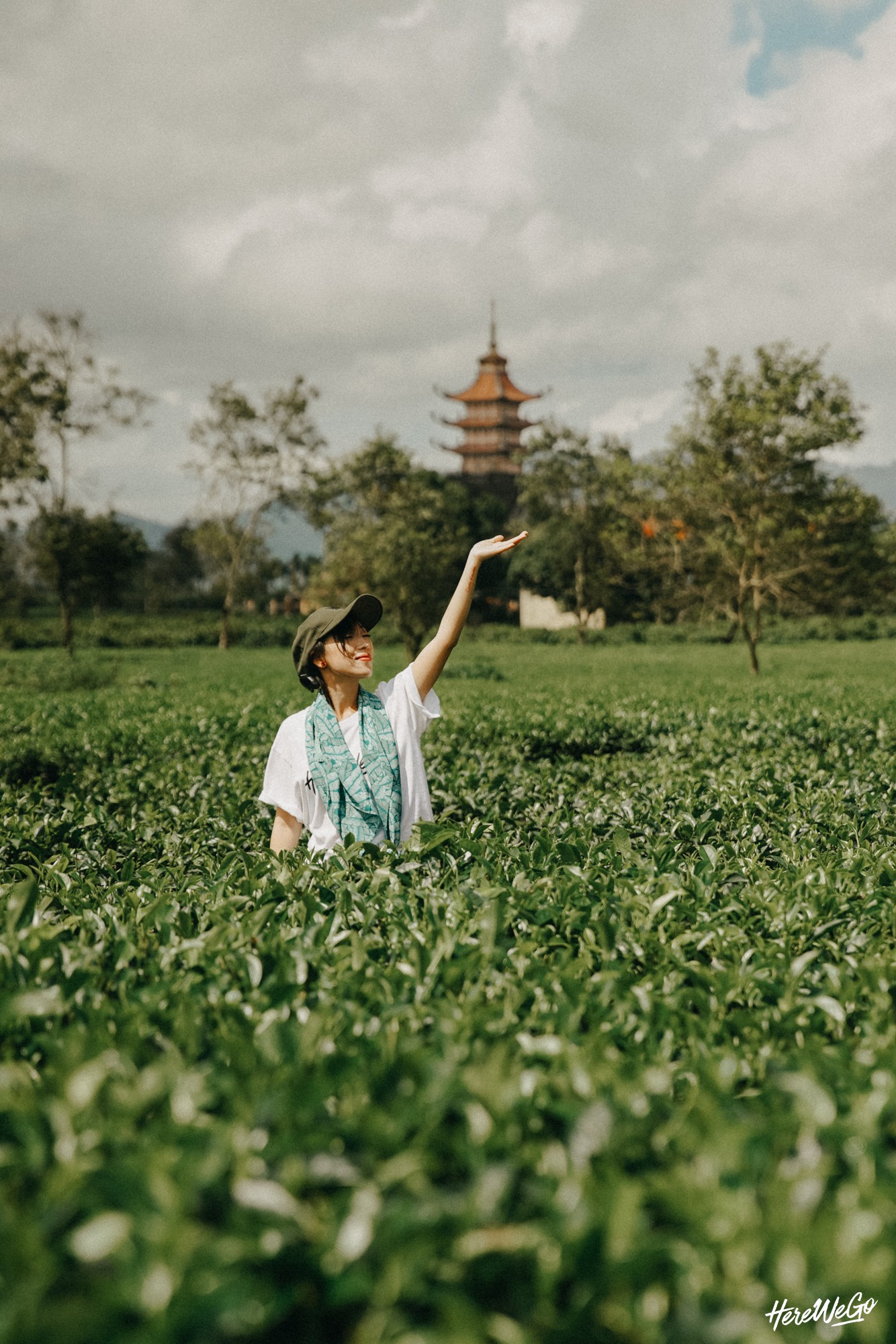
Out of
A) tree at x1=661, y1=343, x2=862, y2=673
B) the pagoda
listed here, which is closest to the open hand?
tree at x1=661, y1=343, x2=862, y2=673

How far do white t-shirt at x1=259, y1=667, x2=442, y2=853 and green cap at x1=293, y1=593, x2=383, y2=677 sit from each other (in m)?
0.25

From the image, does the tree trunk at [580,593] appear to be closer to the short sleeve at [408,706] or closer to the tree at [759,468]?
the tree at [759,468]

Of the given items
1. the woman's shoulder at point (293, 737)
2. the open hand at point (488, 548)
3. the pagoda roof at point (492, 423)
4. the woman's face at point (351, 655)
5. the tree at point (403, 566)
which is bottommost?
the woman's shoulder at point (293, 737)

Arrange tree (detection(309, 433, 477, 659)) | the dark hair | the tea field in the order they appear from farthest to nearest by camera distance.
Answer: tree (detection(309, 433, 477, 659))
the dark hair
the tea field

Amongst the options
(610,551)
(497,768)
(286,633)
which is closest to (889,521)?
(610,551)

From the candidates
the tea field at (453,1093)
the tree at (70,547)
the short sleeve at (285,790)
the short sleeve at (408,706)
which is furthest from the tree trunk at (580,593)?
the tea field at (453,1093)

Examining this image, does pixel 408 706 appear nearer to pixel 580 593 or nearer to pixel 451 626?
pixel 451 626

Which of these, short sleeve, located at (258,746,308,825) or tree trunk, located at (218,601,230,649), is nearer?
short sleeve, located at (258,746,308,825)

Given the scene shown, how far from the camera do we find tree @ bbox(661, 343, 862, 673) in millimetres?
22172

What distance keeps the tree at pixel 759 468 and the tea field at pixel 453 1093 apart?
20.1m

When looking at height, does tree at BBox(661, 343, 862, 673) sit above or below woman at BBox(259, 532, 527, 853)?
above

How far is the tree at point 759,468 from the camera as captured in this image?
2217 centimetres

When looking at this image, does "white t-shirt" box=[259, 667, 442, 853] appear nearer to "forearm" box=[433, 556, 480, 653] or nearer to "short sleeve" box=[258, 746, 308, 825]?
"short sleeve" box=[258, 746, 308, 825]

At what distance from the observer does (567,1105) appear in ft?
5.15
